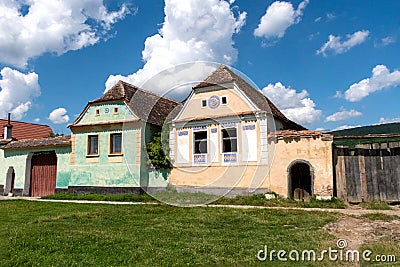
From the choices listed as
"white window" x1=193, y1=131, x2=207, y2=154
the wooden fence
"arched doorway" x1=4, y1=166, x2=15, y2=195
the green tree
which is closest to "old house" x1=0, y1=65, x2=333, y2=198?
"white window" x1=193, y1=131, x2=207, y2=154

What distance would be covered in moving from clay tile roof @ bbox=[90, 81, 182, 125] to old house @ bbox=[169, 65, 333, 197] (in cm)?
141

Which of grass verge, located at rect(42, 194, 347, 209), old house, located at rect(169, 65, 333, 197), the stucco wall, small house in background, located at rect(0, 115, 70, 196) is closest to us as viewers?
grass verge, located at rect(42, 194, 347, 209)

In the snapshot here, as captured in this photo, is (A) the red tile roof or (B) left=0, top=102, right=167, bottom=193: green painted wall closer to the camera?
(B) left=0, top=102, right=167, bottom=193: green painted wall

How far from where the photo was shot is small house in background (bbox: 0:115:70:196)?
19.3 m

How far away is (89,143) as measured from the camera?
18.5 meters

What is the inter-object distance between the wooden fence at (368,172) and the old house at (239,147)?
0.47m

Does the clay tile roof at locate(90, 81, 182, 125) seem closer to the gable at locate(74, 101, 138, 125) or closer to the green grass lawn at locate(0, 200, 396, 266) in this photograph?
the gable at locate(74, 101, 138, 125)

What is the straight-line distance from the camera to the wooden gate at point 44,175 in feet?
64.2

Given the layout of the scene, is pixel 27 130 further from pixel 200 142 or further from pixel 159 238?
pixel 159 238

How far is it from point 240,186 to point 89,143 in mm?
8862

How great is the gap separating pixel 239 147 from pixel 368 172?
17.9 feet

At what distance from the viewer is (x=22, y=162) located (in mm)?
20453

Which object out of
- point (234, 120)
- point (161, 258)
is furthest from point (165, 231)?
point (234, 120)

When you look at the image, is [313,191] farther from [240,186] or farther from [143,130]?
[143,130]
